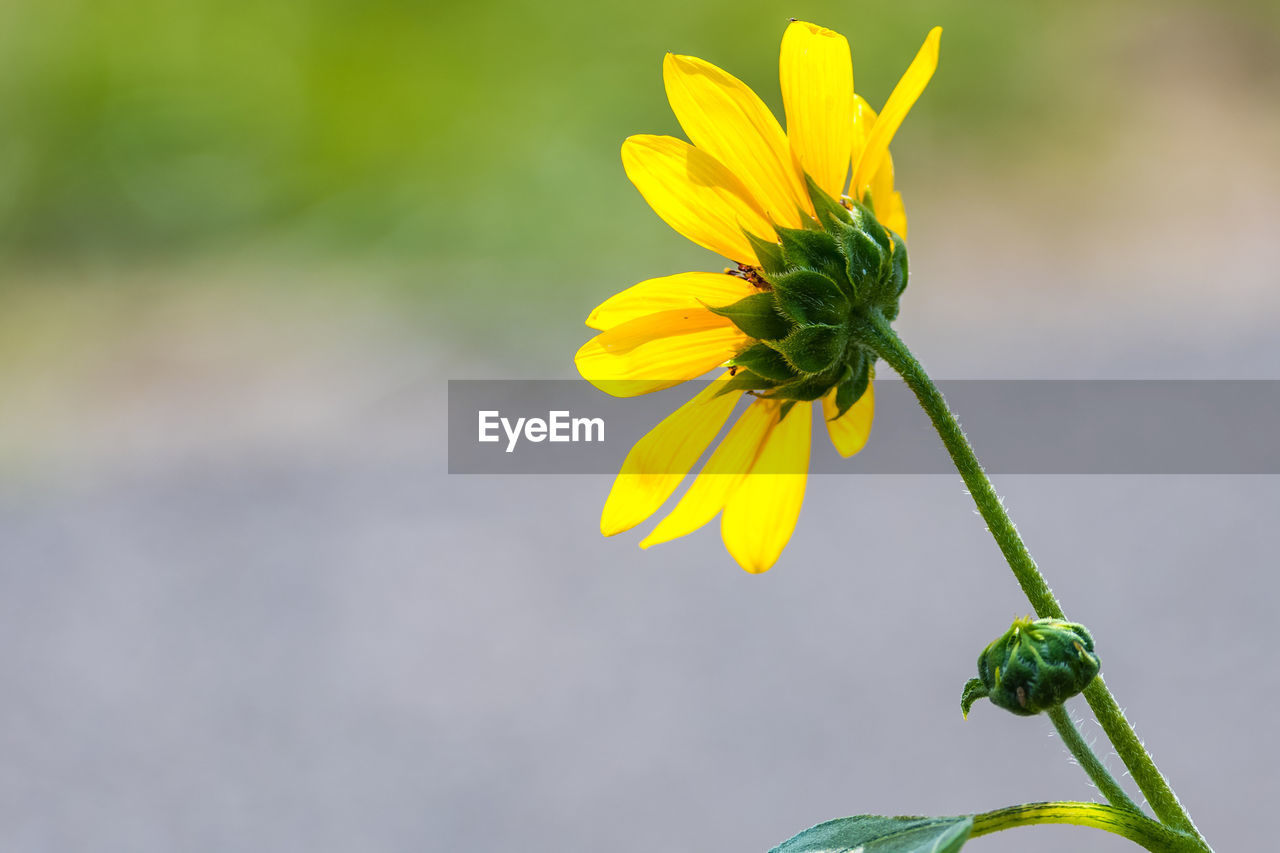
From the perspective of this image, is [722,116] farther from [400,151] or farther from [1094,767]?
[400,151]

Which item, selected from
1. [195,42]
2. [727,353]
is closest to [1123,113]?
[195,42]

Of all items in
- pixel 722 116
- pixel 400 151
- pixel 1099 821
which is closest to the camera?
pixel 1099 821

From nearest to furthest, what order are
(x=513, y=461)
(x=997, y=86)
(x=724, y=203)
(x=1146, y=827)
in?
(x=1146, y=827) → (x=724, y=203) → (x=513, y=461) → (x=997, y=86)

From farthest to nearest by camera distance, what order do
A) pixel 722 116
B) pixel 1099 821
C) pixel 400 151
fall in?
pixel 400 151 < pixel 722 116 < pixel 1099 821

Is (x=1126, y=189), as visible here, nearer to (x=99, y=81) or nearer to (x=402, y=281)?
(x=402, y=281)

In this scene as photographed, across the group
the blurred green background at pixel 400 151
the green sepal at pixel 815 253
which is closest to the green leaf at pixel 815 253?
the green sepal at pixel 815 253

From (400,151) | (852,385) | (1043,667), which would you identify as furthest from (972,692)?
(400,151)

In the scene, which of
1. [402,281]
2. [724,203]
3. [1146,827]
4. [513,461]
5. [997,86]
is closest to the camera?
[1146,827]
